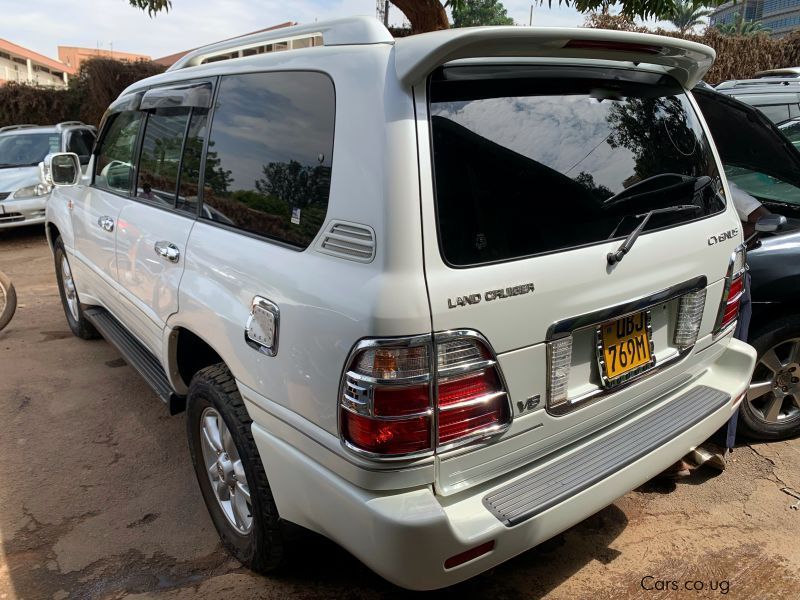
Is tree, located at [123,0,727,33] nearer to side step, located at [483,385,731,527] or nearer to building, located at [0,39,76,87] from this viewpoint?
side step, located at [483,385,731,527]

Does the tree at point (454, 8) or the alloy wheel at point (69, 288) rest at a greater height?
the tree at point (454, 8)

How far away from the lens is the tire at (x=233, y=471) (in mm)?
2164

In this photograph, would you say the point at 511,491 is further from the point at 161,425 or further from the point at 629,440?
the point at 161,425

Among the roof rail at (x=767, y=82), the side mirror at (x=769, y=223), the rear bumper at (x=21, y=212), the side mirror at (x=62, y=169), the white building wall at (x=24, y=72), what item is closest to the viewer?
the side mirror at (x=769, y=223)

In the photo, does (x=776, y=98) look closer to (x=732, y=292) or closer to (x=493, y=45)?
(x=732, y=292)

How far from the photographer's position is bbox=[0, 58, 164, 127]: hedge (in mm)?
15852

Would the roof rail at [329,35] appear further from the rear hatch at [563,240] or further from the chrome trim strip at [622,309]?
the chrome trim strip at [622,309]

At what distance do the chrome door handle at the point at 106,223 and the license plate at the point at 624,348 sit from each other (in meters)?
2.73

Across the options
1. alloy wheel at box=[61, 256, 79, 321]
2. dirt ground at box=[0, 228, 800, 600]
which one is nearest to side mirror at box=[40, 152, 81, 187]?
alloy wheel at box=[61, 256, 79, 321]

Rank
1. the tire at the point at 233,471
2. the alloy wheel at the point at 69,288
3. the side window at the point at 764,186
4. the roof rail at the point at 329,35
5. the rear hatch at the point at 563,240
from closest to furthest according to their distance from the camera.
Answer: the rear hatch at the point at 563,240 → the roof rail at the point at 329,35 → the tire at the point at 233,471 → the side window at the point at 764,186 → the alloy wheel at the point at 69,288

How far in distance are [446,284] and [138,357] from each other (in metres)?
2.43

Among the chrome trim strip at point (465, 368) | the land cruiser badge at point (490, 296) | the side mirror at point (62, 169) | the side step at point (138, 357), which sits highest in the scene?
the side mirror at point (62, 169)

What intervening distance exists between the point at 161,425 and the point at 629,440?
2.72 m

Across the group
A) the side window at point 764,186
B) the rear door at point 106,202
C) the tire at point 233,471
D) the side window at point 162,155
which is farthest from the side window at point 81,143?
the side window at point 764,186
